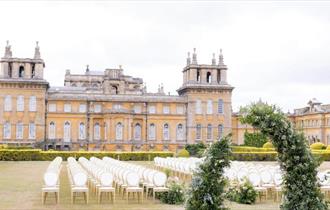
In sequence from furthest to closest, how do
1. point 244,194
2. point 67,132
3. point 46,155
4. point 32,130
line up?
point 67,132, point 32,130, point 46,155, point 244,194

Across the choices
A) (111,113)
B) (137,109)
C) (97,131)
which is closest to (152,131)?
(137,109)

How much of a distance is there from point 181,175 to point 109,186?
887 centimetres

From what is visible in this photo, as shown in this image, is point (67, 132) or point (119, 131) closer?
point (119, 131)

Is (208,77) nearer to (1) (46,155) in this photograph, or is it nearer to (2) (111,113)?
(2) (111,113)

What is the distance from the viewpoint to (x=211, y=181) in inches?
412

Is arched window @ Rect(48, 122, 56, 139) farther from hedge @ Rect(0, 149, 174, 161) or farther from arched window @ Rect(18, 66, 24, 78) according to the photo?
hedge @ Rect(0, 149, 174, 161)

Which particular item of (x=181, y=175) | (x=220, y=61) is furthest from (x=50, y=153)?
(x=220, y=61)

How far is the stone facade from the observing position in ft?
169

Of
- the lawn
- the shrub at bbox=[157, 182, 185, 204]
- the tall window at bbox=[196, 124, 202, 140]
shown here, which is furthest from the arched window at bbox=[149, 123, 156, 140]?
the shrub at bbox=[157, 182, 185, 204]

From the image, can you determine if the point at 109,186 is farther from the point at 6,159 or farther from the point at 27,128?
the point at 27,128

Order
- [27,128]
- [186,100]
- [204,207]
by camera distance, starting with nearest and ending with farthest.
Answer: [204,207] → [27,128] → [186,100]

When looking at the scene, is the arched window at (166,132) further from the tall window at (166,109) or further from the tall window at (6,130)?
the tall window at (6,130)

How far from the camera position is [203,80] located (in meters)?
54.8

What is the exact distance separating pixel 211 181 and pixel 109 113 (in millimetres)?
42244
